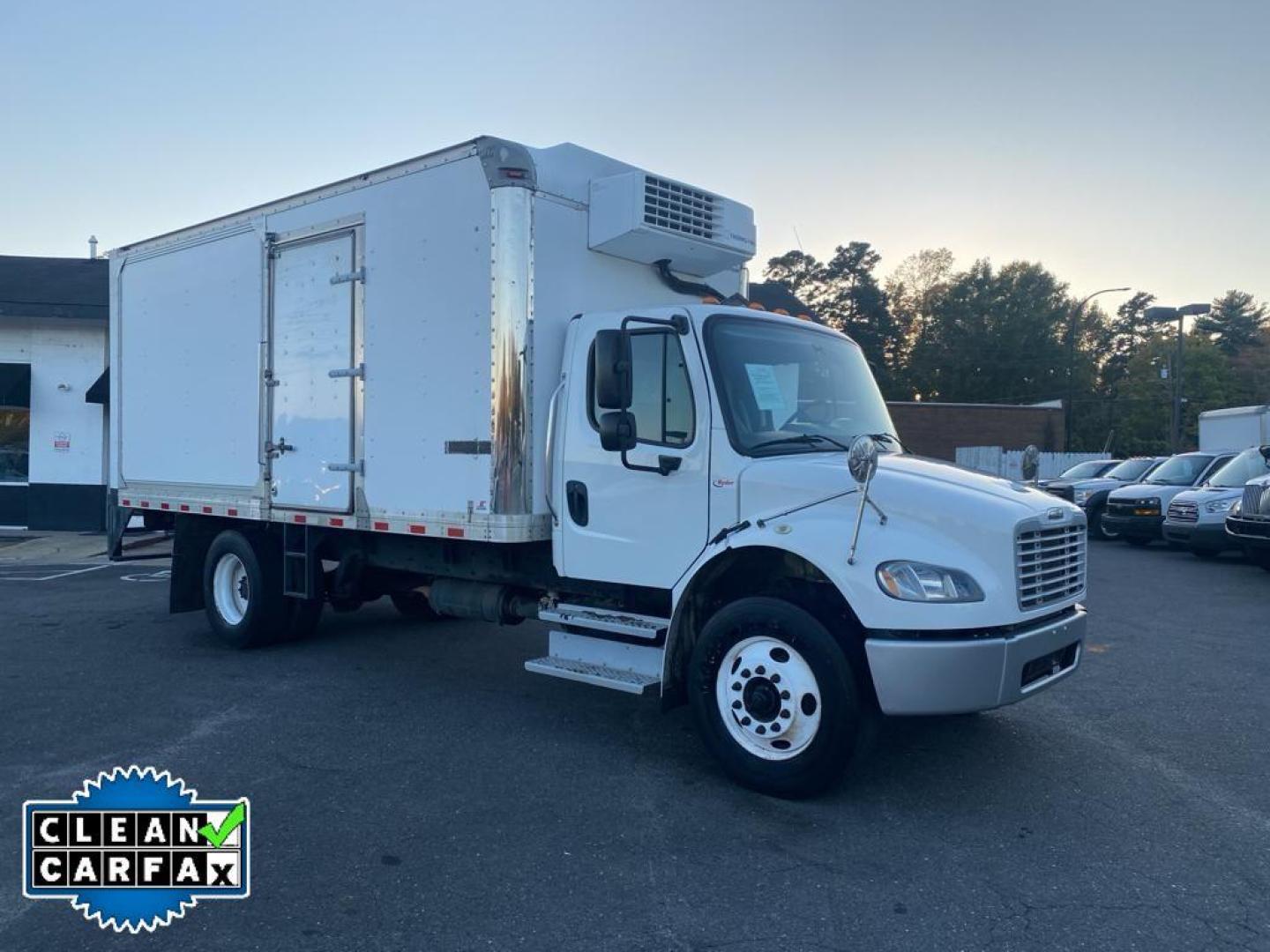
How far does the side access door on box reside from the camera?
22.5 ft

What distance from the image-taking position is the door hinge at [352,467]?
266 inches

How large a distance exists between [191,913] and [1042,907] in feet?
10.6

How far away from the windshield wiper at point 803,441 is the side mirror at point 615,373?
740mm

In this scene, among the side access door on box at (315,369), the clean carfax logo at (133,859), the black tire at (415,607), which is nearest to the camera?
the clean carfax logo at (133,859)

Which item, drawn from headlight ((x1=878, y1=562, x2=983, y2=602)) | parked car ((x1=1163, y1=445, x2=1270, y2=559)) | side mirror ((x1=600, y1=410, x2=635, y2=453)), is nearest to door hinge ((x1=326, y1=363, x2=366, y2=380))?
side mirror ((x1=600, y1=410, x2=635, y2=453))

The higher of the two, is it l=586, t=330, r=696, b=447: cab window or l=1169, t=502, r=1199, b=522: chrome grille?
l=586, t=330, r=696, b=447: cab window

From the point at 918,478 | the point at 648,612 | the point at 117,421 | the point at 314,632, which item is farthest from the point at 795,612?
the point at 117,421

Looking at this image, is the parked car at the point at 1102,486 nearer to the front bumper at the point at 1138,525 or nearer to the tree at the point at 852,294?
the front bumper at the point at 1138,525

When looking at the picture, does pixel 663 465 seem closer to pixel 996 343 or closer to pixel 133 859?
pixel 133 859

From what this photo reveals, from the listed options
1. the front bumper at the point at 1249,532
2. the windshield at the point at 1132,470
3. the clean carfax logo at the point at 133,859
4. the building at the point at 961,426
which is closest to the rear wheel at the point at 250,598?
the clean carfax logo at the point at 133,859

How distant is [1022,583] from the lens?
14.9 ft

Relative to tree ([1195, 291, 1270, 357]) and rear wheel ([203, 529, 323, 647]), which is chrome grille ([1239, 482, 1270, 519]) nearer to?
rear wheel ([203, 529, 323, 647])

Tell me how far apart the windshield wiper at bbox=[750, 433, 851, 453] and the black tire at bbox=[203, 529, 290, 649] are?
14.8ft

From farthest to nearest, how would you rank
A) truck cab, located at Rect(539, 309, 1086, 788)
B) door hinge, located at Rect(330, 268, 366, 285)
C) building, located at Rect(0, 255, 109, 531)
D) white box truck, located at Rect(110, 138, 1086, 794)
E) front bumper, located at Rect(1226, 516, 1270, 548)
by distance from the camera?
building, located at Rect(0, 255, 109, 531) < front bumper, located at Rect(1226, 516, 1270, 548) < door hinge, located at Rect(330, 268, 366, 285) < white box truck, located at Rect(110, 138, 1086, 794) < truck cab, located at Rect(539, 309, 1086, 788)
